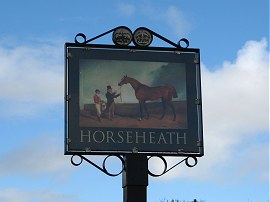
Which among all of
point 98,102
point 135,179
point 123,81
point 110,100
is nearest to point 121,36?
point 123,81

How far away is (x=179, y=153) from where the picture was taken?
672 inches

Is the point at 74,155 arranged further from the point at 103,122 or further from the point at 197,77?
the point at 197,77

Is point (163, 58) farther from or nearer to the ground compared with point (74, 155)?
farther from the ground

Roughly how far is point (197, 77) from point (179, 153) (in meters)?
1.64

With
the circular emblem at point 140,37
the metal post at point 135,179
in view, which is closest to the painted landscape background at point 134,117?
the metal post at point 135,179

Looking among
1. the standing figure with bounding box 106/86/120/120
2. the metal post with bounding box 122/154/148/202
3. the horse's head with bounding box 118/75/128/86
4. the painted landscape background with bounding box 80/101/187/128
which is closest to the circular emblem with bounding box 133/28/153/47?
the horse's head with bounding box 118/75/128/86

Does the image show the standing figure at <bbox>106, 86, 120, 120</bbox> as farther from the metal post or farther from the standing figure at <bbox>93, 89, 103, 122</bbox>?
the metal post

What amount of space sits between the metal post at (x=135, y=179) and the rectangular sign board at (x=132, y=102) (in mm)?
249

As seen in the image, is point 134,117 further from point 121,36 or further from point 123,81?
point 121,36

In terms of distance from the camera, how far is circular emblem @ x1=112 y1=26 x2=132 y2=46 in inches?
682

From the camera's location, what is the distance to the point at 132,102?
17250 mm

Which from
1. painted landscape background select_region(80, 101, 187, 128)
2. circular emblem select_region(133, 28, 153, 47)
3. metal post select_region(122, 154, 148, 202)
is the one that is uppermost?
circular emblem select_region(133, 28, 153, 47)

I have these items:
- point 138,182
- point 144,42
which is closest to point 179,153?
point 138,182

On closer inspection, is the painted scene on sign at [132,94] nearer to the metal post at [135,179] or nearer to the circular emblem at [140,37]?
the circular emblem at [140,37]
